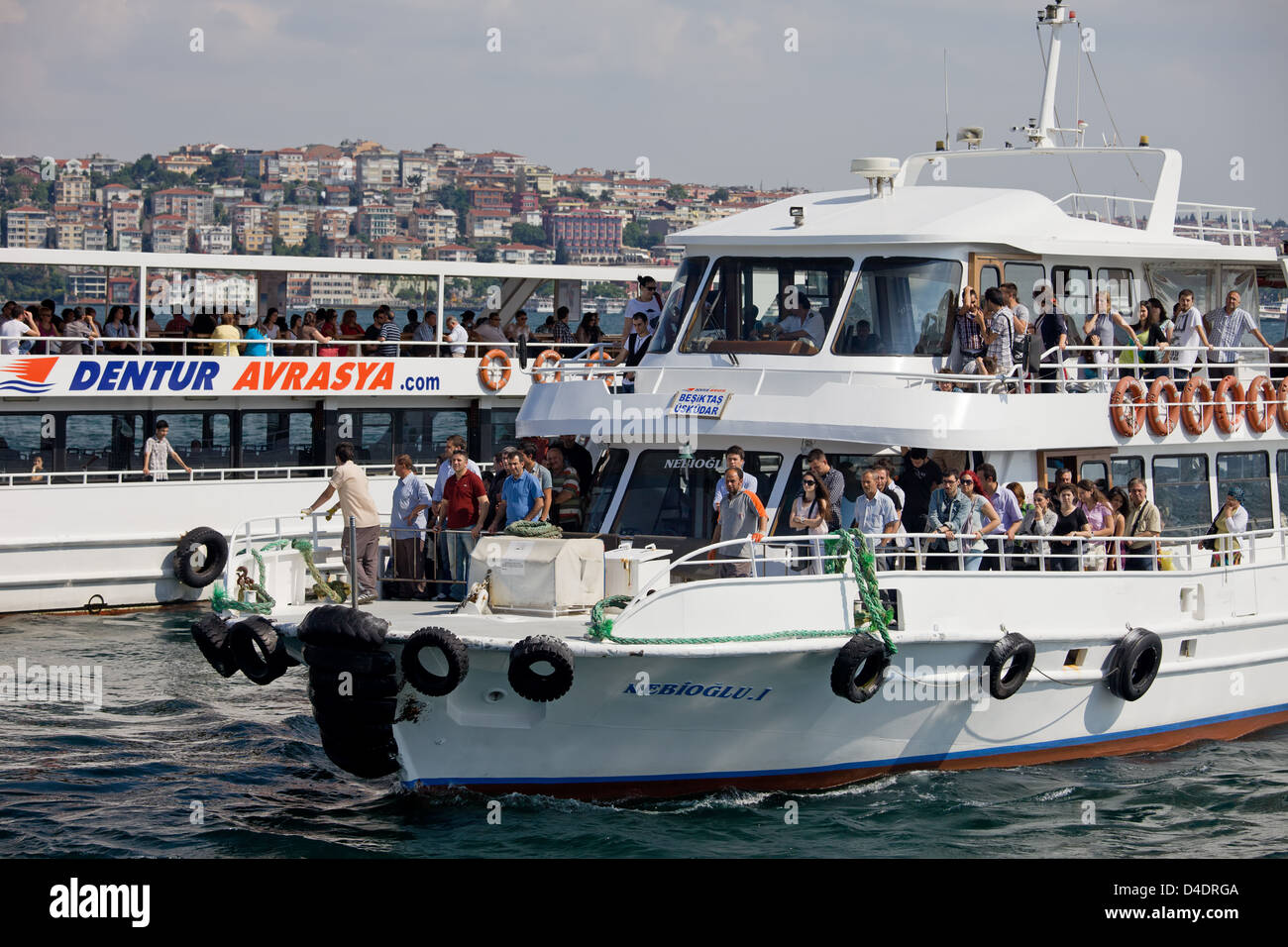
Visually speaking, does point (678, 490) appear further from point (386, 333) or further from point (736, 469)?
point (386, 333)

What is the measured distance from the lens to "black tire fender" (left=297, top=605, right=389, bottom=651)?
12.2 metres

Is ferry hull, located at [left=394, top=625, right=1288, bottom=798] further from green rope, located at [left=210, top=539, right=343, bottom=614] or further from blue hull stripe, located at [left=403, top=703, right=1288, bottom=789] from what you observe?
green rope, located at [left=210, top=539, right=343, bottom=614]

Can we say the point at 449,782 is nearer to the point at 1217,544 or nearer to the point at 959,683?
→ the point at 959,683

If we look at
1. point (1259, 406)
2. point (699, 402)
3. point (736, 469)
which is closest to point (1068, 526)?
point (736, 469)

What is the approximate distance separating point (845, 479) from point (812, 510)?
98 centimetres

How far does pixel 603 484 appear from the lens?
15.3 m

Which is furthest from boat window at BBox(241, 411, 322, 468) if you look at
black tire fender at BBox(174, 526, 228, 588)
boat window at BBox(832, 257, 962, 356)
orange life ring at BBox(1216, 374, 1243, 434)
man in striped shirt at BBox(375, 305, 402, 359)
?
orange life ring at BBox(1216, 374, 1243, 434)

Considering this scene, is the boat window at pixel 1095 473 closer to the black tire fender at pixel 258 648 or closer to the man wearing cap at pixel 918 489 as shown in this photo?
the man wearing cap at pixel 918 489

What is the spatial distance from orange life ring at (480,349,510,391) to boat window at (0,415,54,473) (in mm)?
6737

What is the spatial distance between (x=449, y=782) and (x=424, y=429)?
45.6ft

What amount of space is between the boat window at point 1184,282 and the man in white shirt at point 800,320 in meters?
4.31

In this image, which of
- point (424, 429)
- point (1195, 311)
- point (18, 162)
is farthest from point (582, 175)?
point (1195, 311)

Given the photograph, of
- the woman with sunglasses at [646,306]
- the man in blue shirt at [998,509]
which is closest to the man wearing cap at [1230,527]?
the man in blue shirt at [998,509]

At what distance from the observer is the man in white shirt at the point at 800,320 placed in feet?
49.8
